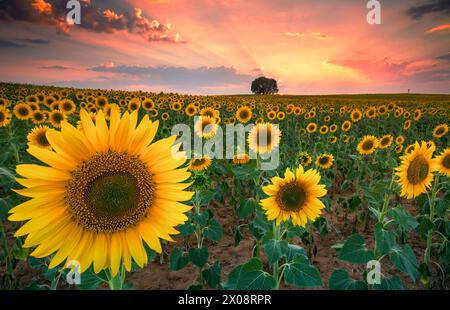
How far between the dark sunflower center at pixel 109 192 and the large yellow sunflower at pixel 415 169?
2920 millimetres

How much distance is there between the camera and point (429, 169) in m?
3.33

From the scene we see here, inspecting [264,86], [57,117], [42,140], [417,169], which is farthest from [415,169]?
[264,86]

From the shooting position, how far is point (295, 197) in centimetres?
284

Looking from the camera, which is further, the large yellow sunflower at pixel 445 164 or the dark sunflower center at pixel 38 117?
the dark sunflower center at pixel 38 117

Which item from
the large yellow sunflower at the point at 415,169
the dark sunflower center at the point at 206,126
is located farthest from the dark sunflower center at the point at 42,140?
the large yellow sunflower at the point at 415,169

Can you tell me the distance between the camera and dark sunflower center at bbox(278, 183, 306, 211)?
112 inches

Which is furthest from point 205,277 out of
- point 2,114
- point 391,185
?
point 2,114

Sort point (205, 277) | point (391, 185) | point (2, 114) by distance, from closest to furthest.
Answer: point (391, 185)
point (205, 277)
point (2, 114)

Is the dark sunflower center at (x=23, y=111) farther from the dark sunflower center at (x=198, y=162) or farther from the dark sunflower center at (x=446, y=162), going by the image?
the dark sunflower center at (x=446, y=162)

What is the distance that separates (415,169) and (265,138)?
2108mm

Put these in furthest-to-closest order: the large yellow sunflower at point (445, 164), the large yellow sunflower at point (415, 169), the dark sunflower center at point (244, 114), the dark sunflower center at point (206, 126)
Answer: the dark sunflower center at point (244, 114)
the dark sunflower center at point (206, 126)
the large yellow sunflower at point (445, 164)
the large yellow sunflower at point (415, 169)

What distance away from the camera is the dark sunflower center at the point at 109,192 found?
1452mm
